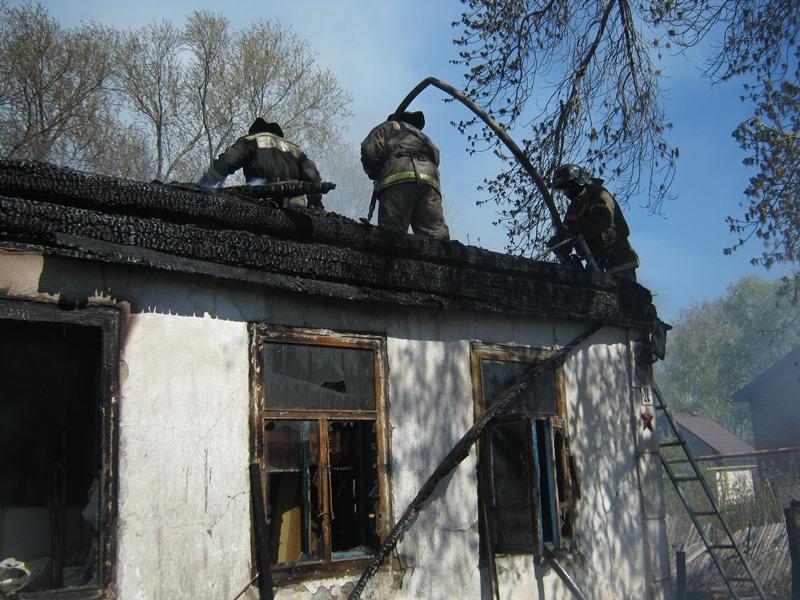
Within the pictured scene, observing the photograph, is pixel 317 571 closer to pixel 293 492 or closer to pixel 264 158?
pixel 293 492

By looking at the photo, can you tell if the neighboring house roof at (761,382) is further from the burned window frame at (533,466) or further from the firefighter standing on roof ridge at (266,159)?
the firefighter standing on roof ridge at (266,159)

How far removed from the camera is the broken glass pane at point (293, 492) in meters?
5.10

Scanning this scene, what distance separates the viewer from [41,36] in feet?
63.2

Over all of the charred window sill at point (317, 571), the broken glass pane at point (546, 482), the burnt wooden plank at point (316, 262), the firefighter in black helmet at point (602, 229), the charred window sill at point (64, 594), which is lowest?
the charred window sill at point (317, 571)

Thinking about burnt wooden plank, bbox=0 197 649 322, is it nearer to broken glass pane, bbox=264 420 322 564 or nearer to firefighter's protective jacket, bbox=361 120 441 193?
broken glass pane, bbox=264 420 322 564

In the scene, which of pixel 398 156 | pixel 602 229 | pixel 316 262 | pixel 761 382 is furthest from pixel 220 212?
pixel 761 382

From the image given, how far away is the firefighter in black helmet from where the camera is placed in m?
8.32

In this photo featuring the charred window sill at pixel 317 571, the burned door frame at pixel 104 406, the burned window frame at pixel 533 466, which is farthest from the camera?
the burned window frame at pixel 533 466

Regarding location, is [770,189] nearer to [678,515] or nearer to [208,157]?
[678,515]

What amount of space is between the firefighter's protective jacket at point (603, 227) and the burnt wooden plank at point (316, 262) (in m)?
0.54

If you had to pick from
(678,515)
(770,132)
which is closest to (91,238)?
(770,132)

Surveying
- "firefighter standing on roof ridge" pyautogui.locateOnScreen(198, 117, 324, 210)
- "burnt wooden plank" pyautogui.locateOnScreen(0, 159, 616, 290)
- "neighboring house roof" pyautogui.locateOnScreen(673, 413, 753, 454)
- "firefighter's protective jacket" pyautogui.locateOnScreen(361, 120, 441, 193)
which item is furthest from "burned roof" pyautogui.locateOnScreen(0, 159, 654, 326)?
"neighboring house roof" pyautogui.locateOnScreen(673, 413, 753, 454)

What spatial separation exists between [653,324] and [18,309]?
607 cm

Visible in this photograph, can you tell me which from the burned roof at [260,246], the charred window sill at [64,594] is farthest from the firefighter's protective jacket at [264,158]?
the charred window sill at [64,594]
